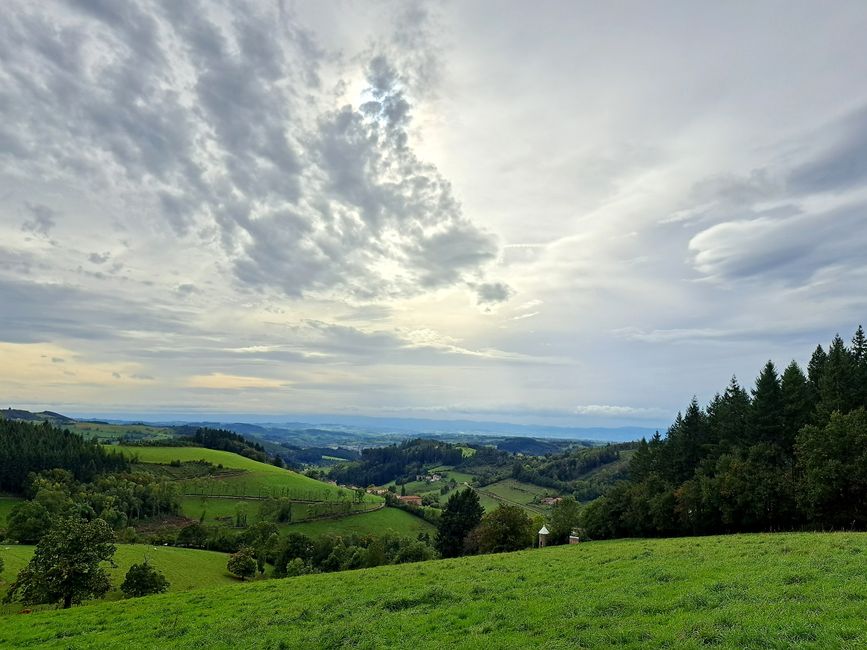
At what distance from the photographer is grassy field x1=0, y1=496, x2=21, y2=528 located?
345ft

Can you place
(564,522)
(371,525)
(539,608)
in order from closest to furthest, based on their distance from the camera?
(539,608) → (564,522) → (371,525)

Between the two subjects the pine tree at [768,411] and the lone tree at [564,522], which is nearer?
the pine tree at [768,411]

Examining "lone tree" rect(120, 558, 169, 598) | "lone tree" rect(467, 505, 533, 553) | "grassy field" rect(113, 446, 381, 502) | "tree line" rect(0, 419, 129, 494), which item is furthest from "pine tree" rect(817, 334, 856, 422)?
"tree line" rect(0, 419, 129, 494)

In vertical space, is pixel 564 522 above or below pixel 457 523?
above

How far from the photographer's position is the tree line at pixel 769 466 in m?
40.5

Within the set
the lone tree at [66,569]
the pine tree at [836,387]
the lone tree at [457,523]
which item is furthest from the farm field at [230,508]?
the pine tree at [836,387]

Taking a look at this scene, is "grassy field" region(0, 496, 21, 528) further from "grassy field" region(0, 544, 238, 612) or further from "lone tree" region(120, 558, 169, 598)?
"lone tree" region(120, 558, 169, 598)

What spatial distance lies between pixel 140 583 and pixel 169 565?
24.6 meters

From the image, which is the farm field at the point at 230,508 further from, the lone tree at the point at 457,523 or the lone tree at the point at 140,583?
the lone tree at the point at 140,583

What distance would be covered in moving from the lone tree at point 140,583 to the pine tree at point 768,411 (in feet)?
231

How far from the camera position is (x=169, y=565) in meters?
72.6

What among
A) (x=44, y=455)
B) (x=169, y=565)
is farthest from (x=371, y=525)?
(x=44, y=455)

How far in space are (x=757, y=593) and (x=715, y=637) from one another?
4.84 metres

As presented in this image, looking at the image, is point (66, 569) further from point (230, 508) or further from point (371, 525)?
point (230, 508)
